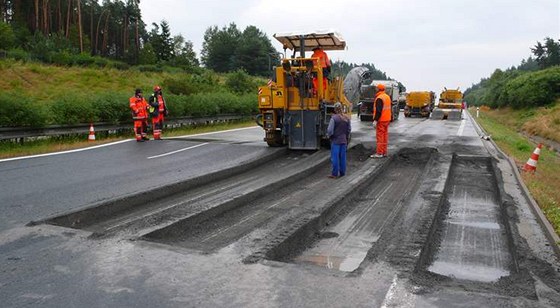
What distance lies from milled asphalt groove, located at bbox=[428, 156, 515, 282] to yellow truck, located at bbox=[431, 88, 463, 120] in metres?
28.7

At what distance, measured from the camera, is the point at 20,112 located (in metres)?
13.9

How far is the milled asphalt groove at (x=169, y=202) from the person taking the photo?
19.7 feet

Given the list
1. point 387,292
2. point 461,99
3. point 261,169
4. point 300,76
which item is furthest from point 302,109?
point 461,99

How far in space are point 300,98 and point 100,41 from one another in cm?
8001

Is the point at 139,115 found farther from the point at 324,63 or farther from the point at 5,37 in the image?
the point at 5,37

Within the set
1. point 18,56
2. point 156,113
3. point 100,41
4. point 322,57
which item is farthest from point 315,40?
point 100,41

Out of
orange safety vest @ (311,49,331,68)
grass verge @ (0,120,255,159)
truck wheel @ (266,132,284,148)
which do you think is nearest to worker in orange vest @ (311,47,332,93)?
orange safety vest @ (311,49,331,68)

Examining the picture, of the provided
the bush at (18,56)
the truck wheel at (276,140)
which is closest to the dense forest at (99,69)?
the bush at (18,56)

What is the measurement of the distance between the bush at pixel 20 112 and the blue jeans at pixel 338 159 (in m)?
9.36

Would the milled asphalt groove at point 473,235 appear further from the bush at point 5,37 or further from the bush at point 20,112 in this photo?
the bush at point 5,37

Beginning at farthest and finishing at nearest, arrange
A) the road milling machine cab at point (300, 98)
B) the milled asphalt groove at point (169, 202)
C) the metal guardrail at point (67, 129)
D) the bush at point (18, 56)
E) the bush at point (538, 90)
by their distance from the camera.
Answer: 1. the bush at point (538, 90)
2. the bush at point (18, 56)
3. the metal guardrail at point (67, 129)
4. the road milling machine cab at point (300, 98)
5. the milled asphalt groove at point (169, 202)

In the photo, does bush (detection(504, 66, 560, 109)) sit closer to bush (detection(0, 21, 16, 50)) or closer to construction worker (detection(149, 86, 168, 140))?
construction worker (detection(149, 86, 168, 140))

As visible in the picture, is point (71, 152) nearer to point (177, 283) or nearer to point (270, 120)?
point (270, 120)

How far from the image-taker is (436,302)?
3.95m
